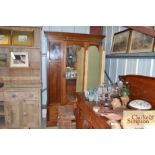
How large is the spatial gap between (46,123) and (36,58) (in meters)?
0.87

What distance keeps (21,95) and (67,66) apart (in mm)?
675

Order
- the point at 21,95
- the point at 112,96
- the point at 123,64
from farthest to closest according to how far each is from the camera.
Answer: the point at 21,95, the point at 123,64, the point at 112,96

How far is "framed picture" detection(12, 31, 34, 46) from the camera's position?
219 cm

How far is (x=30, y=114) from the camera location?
2.16 meters

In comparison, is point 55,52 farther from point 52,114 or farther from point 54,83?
point 52,114

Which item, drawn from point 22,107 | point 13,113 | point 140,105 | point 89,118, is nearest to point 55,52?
point 22,107

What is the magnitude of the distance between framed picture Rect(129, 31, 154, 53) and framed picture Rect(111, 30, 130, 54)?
0.32 feet

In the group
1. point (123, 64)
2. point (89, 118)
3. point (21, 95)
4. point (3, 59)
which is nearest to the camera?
point (89, 118)

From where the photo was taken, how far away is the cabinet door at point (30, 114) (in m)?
2.13

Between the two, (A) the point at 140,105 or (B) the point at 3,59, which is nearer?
(A) the point at 140,105
